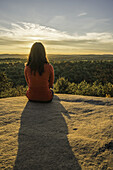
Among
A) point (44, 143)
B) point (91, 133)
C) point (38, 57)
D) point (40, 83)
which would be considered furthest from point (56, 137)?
point (38, 57)

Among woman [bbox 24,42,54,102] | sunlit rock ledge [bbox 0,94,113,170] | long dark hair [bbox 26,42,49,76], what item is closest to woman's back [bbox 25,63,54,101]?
woman [bbox 24,42,54,102]

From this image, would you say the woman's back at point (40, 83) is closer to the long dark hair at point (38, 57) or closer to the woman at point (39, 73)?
the woman at point (39, 73)

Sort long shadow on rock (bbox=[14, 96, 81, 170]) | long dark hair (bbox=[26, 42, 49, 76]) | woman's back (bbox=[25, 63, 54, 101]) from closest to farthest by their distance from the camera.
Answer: long shadow on rock (bbox=[14, 96, 81, 170]), long dark hair (bbox=[26, 42, 49, 76]), woman's back (bbox=[25, 63, 54, 101])

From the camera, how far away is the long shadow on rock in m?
1.62

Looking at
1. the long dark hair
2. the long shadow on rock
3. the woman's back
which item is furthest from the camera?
the woman's back

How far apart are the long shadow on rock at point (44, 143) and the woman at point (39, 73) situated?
2.20ft

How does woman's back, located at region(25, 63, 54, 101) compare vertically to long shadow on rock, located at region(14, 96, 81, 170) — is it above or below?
above

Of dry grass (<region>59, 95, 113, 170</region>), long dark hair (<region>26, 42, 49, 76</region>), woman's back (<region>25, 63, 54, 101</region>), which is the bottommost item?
dry grass (<region>59, 95, 113, 170</region>)

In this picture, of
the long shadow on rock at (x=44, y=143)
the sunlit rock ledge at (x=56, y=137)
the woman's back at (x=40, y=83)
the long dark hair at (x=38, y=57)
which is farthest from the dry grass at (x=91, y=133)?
the long dark hair at (x=38, y=57)

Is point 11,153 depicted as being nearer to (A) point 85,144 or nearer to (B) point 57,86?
(A) point 85,144

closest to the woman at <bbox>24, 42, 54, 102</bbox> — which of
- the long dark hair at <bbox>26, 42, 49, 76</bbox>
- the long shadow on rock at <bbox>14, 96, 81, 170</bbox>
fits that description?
the long dark hair at <bbox>26, 42, 49, 76</bbox>

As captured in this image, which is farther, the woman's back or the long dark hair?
the woman's back

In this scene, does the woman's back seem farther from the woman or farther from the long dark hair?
the long dark hair

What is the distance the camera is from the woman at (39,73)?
3.49 metres
